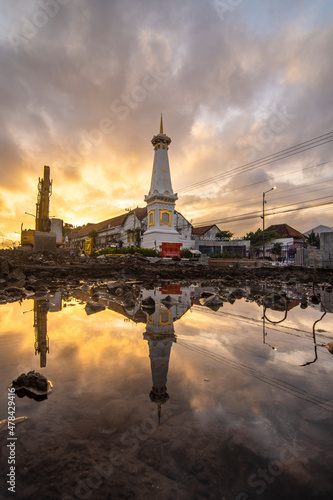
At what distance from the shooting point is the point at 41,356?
2018 mm

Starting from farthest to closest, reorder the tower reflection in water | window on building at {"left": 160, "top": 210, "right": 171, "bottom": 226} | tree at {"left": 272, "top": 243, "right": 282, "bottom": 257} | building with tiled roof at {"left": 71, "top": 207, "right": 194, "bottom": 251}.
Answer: tree at {"left": 272, "top": 243, "right": 282, "bottom": 257} → building with tiled roof at {"left": 71, "top": 207, "right": 194, "bottom": 251} → window on building at {"left": 160, "top": 210, "right": 171, "bottom": 226} → the tower reflection in water

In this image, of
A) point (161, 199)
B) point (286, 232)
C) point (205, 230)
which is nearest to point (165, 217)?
point (161, 199)

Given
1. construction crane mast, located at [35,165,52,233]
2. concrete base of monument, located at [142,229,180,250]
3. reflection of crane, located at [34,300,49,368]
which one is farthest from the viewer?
concrete base of monument, located at [142,229,180,250]

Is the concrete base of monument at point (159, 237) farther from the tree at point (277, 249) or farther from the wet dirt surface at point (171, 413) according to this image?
the tree at point (277, 249)

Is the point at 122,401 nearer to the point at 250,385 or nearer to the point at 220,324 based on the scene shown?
the point at 250,385

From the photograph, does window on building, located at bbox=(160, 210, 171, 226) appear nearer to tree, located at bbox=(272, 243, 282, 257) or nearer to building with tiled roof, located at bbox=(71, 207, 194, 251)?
building with tiled roof, located at bbox=(71, 207, 194, 251)

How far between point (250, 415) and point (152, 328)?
5.73 ft

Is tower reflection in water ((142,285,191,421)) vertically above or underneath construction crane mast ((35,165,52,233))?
underneath

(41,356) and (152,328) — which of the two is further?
(152,328)

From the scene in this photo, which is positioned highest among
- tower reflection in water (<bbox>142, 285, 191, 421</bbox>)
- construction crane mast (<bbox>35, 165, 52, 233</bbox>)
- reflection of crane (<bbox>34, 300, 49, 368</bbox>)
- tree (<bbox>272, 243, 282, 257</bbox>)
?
construction crane mast (<bbox>35, 165, 52, 233</bbox>)

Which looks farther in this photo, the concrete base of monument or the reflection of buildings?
the concrete base of monument

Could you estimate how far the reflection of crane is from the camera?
6.88 feet

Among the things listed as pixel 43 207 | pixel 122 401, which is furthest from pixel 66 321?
pixel 43 207

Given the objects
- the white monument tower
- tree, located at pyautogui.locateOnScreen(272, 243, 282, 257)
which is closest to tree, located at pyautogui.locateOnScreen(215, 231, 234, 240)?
tree, located at pyautogui.locateOnScreen(272, 243, 282, 257)
